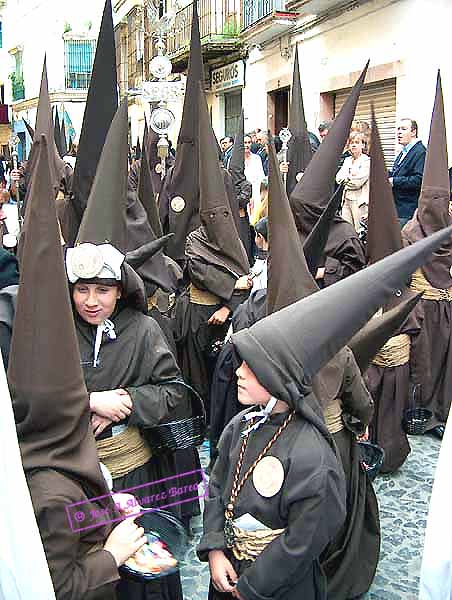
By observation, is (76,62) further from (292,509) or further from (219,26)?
(292,509)

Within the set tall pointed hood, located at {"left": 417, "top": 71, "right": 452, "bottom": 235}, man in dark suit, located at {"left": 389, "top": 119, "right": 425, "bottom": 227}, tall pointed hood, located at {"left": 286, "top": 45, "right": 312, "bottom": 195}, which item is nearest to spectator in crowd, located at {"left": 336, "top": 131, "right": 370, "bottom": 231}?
man in dark suit, located at {"left": 389, "top": 119, "right": 425, "bottom": 227}

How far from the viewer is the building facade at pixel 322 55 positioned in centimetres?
1100

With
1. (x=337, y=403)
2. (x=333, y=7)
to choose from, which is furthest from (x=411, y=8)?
(x=337, y=403)

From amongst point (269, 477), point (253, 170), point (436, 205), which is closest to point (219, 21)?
point (253, 170)

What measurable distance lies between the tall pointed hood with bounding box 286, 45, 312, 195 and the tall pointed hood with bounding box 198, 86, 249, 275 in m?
1.90

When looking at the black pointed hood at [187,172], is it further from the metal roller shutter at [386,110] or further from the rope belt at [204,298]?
the metal roller shutter at [386,110]

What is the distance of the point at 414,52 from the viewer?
36.7 feet

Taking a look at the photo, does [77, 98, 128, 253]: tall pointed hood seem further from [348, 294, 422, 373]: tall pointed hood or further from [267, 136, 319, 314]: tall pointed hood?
[348, 294, 422, 373]: tall pointed hood

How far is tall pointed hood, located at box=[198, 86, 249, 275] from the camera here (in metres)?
5.16

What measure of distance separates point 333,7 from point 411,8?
113 inches

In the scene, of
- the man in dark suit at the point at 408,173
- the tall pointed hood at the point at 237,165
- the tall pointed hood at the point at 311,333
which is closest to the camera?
the tall pointed hood at the point at 311,333

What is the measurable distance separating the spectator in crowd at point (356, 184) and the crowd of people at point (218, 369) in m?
3.12

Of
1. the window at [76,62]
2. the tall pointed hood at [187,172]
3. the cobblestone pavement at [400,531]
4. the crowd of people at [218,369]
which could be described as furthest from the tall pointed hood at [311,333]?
the window at [76,62]

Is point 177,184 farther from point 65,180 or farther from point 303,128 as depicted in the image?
point 303,128
